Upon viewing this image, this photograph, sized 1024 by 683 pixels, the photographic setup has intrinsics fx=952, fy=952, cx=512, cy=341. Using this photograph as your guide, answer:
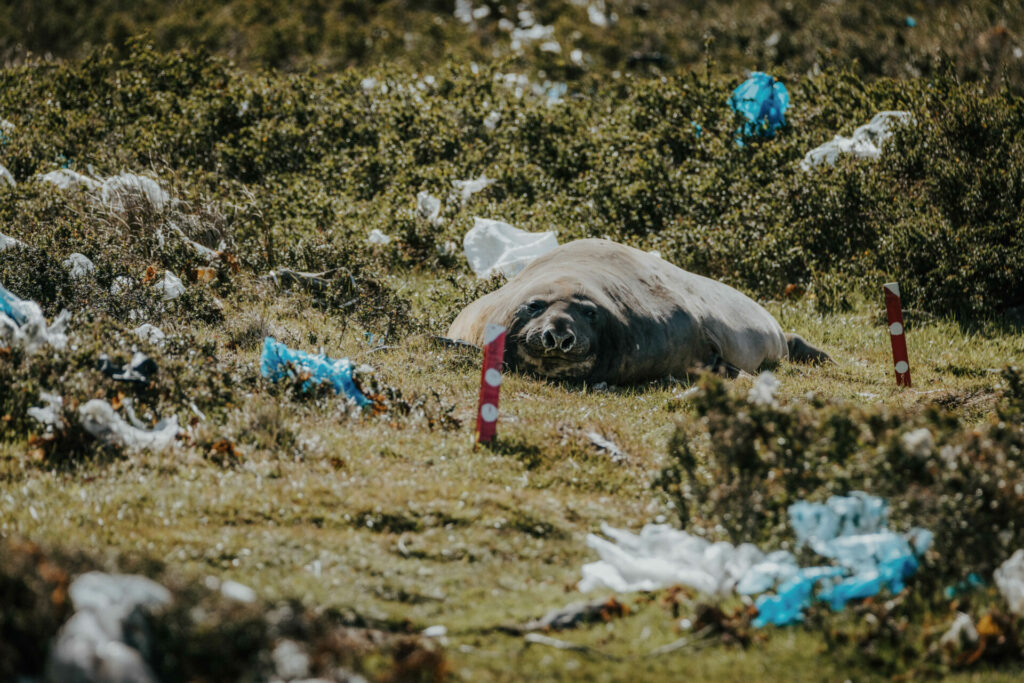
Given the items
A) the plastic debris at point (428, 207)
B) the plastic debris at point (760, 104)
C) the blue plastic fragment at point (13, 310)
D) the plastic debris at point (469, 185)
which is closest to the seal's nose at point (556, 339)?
the blue plastic fragment at point (13, 310)

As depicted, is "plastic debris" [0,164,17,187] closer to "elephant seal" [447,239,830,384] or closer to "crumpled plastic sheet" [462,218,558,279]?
"crumpled plastic sheet" [462,218,558,279]

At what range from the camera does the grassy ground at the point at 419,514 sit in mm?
4219

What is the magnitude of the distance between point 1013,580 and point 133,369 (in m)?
5.59

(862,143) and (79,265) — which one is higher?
(862,143)

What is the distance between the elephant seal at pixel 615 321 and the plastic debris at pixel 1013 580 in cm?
441

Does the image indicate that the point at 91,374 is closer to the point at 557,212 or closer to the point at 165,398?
the point at 165,398

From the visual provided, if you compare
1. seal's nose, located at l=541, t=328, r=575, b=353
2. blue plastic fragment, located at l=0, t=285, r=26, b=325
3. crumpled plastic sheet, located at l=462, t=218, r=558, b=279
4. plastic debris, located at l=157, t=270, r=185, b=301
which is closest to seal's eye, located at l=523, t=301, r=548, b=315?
seal's nose, located at l=541, t=328, r=575, b=353

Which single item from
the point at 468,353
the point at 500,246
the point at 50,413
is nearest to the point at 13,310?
the point at 50,413

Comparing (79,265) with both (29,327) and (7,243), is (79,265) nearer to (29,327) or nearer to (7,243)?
(7,243)

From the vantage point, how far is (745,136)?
605 inches

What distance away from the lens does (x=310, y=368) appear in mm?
7430

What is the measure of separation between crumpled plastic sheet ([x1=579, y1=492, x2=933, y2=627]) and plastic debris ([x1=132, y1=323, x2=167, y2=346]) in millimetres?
4286

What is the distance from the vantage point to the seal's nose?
8.31 meters

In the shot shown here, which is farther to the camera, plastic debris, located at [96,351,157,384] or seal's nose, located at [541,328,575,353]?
seal's nose, located at [541,328,575,353]
